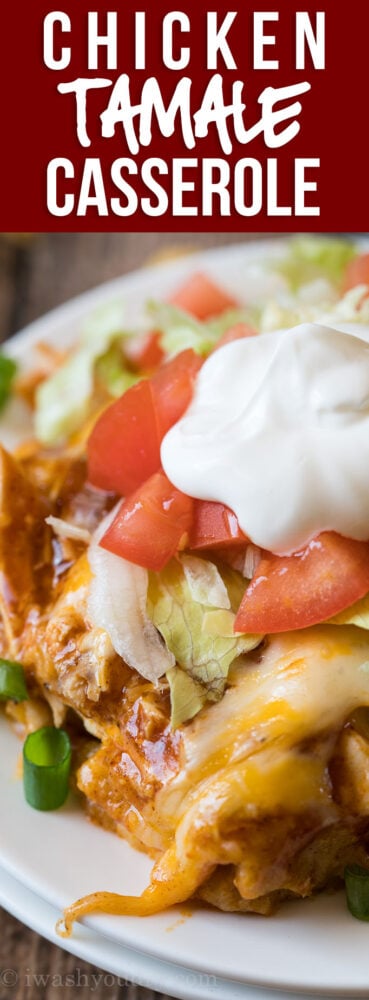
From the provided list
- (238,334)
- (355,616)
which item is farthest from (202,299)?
(355,616)

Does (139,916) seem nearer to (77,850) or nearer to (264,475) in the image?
(77,850)

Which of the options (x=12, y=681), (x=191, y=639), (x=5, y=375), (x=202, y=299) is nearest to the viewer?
(x=191, y=639)

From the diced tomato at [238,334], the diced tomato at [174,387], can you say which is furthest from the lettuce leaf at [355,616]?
the diced tomato at [238,334]

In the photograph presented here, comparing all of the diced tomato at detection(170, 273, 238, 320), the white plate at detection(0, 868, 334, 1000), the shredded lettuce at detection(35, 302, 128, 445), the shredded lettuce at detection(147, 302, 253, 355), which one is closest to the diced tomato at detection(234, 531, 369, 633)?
the white plate at detection(0, 868, 334, 1000)

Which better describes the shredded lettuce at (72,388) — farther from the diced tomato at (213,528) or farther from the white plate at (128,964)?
Result: the white plate at (128,964)

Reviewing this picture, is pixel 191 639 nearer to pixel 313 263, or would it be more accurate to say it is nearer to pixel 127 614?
pixel 127 614

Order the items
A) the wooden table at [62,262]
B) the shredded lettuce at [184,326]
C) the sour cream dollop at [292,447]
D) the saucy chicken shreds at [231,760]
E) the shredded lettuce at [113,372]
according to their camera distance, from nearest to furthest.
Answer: the saucy chicken shreds at [231,760] → the sour cream dollop at [292,447] → the shredded lettuce at [184,326] → the shredded lettuce at [113,372] → the wooden table at [62,262]

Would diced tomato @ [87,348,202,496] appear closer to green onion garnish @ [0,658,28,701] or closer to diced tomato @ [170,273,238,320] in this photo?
green onion garnish @ [0,658,28,701]
